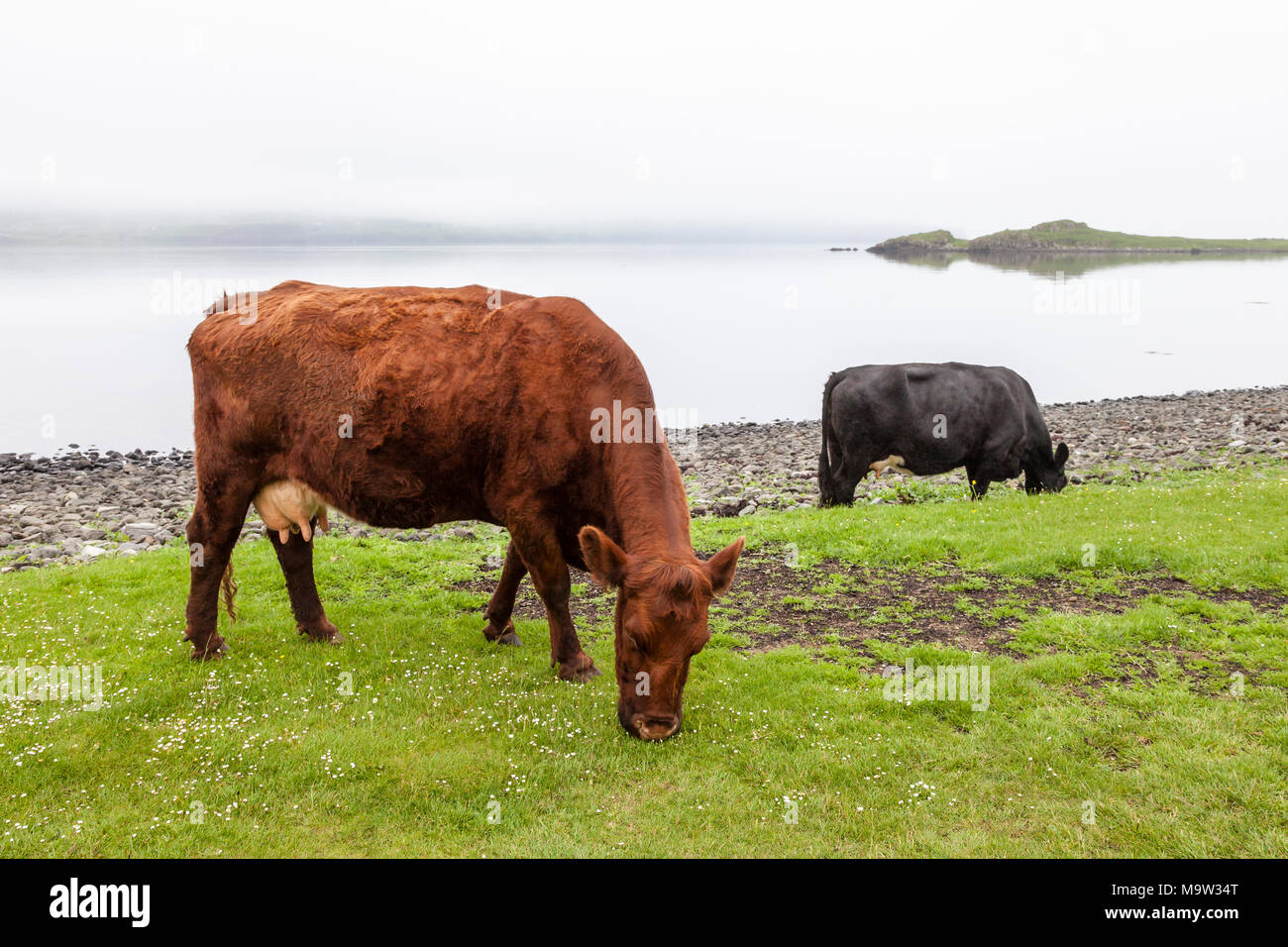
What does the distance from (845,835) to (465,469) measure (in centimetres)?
442

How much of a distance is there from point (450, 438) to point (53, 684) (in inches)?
164

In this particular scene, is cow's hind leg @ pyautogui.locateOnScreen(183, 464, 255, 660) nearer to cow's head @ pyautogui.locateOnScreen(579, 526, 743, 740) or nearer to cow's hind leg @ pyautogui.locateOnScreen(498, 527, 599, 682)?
cow's hind leg @ pyautogui.locateOnScreen(498, 527, 599, 682)

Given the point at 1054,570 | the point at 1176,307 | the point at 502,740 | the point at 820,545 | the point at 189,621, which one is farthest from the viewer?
the point at 1176,307

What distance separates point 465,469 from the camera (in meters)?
7.94

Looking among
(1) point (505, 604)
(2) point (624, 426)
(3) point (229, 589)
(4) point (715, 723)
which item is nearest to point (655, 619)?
(4) point (715, 723)

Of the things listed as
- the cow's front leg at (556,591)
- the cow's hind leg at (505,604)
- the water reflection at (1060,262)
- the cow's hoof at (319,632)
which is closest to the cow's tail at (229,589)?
the cow's hoof at (319,632)

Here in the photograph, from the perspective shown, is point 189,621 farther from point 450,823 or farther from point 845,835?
point 845,835

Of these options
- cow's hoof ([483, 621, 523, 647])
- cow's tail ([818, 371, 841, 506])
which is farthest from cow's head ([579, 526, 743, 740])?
cow's tail ([818, 371, 841, 506])

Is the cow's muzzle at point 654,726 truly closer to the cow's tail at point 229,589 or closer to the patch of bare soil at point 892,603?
the patch of bare soil at point 892,603

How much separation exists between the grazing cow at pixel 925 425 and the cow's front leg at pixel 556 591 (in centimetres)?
986

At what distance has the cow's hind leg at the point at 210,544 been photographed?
8.55 meters

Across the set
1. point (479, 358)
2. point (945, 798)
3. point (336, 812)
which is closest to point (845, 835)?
point (945, 798)

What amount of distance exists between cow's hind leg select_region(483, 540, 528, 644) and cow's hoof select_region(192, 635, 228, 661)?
103 inches

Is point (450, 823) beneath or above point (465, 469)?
beneath
